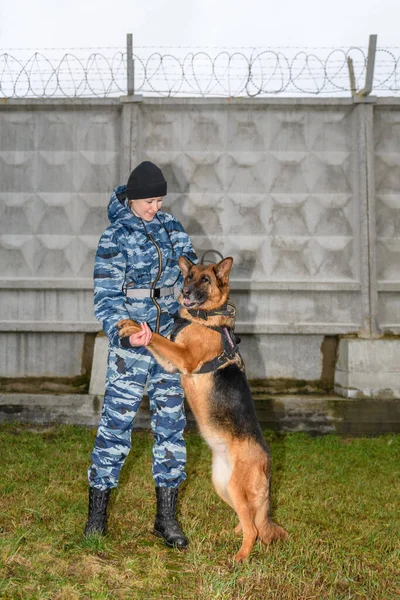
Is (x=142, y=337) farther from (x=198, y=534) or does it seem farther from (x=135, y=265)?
(x=198, y=534)

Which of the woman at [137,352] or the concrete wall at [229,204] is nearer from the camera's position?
the woman at [137,352]

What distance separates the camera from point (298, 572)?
3.48 metres

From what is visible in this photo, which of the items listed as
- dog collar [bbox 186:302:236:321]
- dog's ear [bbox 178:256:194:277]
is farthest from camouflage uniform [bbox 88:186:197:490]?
dog collar [bbox 186:302:236:321]

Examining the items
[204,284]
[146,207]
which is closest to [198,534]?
[204,284]

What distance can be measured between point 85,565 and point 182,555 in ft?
2.22

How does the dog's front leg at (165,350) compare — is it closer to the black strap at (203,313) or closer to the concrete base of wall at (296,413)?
the black strap at (203,313)

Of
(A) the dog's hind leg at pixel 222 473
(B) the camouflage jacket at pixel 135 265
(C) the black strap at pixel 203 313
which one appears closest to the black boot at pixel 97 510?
(A) the dog's hind leg at pixel 222 473

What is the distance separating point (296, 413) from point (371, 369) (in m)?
1.19

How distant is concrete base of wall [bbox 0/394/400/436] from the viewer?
783cm

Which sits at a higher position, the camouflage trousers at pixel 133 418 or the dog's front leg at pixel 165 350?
the dog's front leg at pixel 165 350

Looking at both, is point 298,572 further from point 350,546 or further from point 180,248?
point 180,248

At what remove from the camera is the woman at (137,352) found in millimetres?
4109

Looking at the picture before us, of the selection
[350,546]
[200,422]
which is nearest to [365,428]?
[350,546]

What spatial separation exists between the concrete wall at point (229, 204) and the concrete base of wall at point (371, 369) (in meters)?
0.42
